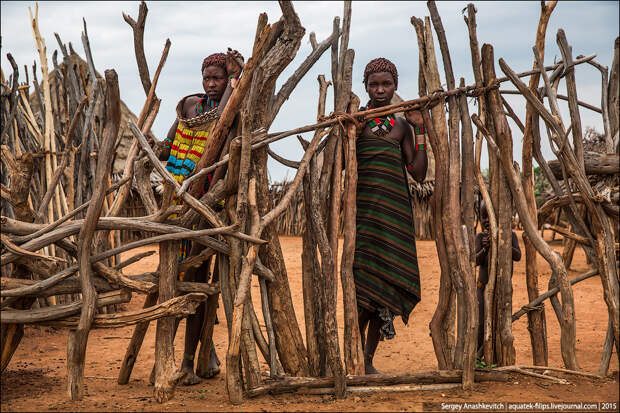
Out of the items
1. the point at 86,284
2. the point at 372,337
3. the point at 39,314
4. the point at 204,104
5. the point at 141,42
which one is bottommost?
the point at 372,337

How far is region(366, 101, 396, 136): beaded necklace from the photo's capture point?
3.61 m

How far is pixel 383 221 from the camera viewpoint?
355cm

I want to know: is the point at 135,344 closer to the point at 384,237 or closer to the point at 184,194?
the point at 184,194

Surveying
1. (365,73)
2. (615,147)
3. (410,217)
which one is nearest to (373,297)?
(410,217)

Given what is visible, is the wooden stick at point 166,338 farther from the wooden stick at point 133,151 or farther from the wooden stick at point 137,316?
the wooden stick at point 133,151

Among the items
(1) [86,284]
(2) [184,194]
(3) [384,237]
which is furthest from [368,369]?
(1) [86,284]

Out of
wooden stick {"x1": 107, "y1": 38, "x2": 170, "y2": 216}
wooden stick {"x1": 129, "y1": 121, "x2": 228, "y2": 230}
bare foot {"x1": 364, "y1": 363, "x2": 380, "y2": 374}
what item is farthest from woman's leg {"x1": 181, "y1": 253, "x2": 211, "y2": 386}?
bare foot {"x1": 364, "y1": 363, "x2": 380, "y2": 374}

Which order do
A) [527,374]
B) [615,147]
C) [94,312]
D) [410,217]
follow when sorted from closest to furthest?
[94,312]
[527,374]
[410,217]
[615,147]

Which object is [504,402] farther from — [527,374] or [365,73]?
[365,73]

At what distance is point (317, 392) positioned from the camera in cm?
315

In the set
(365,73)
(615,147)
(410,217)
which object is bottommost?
(410,217)

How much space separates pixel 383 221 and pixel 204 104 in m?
1.40

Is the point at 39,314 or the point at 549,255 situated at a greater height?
the point at 549,255

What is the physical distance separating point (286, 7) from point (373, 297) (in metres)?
1.72
